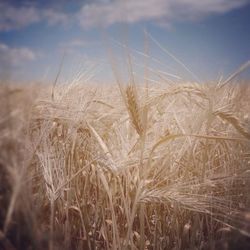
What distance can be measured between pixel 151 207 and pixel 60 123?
465mm

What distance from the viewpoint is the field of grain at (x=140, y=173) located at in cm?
107

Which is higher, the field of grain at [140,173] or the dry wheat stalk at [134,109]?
the dry wheat stalk at [134,109]

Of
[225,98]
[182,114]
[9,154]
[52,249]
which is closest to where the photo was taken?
[9,154]

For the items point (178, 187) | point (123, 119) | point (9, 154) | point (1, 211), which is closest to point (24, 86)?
point (9, 154)

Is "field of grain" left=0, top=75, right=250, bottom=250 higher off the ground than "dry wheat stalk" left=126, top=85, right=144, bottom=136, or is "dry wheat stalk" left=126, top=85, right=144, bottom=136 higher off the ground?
"dry wheat stalk" left=126, top=85, right=144, bottom=136

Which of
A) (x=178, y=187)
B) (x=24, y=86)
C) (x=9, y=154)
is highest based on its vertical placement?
(x=24, y=86)

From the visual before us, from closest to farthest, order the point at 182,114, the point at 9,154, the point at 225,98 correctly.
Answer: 1. the point at 9,154
2. the point at 225,98
3. the point at 182,114

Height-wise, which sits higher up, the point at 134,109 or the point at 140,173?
the point at 134,109

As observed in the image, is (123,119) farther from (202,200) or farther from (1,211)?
(1,211)

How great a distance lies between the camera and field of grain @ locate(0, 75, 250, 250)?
42.0 inches

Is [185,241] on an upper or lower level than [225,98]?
lower

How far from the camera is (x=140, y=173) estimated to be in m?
1.05

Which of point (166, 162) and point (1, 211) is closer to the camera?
point (1, 211)

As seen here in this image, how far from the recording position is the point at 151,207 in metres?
1.30
